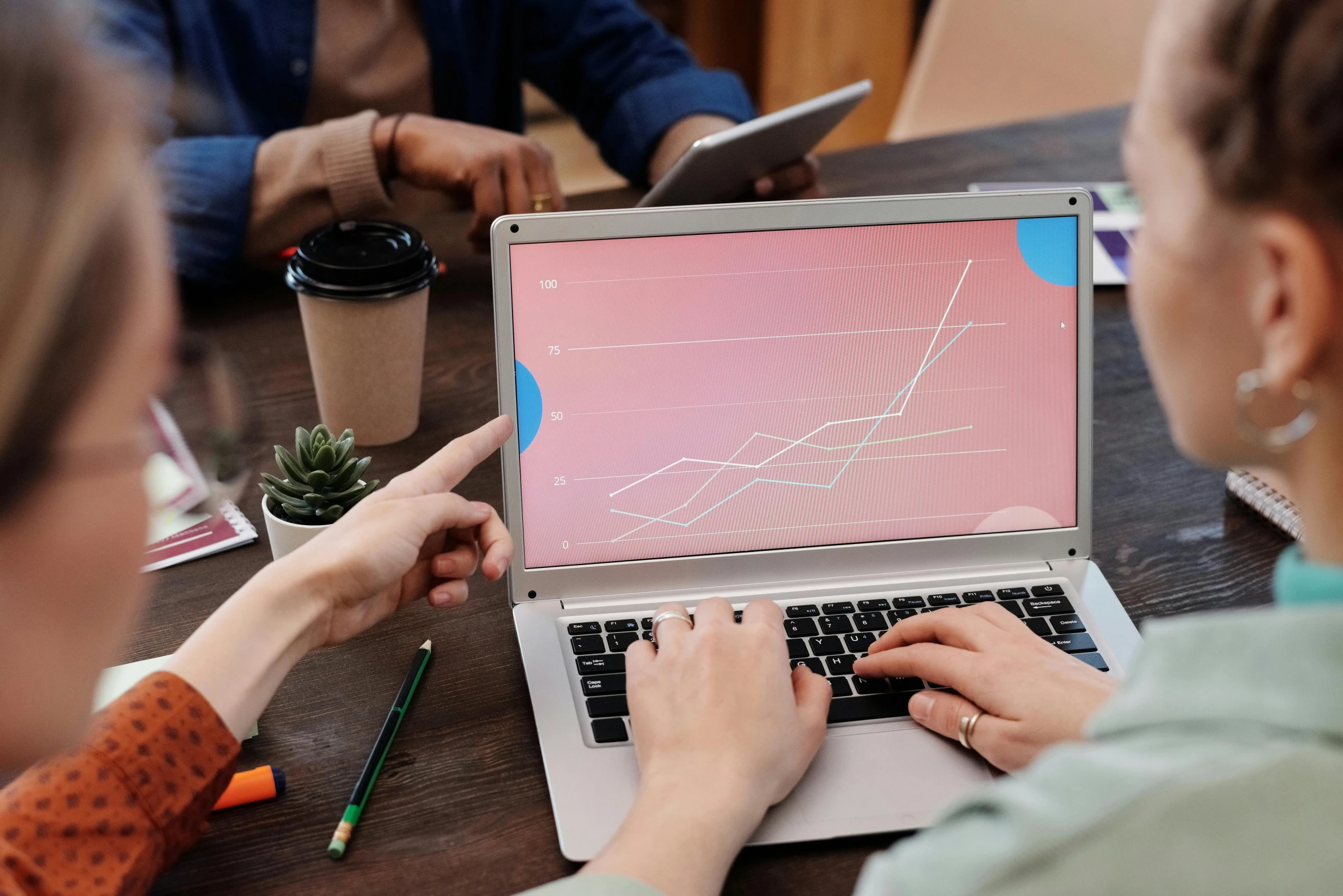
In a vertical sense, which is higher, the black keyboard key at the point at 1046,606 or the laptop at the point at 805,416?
the laptop at the point at 805,416

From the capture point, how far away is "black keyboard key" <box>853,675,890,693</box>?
0.85m

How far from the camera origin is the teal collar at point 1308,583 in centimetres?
53

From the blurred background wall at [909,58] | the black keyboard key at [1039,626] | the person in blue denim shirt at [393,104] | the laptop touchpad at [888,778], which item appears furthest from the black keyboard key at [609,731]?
the blurred background wall at [909,58]

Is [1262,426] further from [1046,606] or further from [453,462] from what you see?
[453,462]

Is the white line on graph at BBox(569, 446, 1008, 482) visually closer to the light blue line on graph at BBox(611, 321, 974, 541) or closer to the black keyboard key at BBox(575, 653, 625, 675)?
the light blue line on graph at BBox(611, 321, 974, 541)

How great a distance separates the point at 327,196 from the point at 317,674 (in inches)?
30.5

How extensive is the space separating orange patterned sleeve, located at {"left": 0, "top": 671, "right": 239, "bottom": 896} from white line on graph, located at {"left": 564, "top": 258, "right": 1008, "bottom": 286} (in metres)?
0.41

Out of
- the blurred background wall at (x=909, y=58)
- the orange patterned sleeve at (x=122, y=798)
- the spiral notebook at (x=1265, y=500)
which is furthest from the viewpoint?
the blurred background wall at (x=909, y=58)

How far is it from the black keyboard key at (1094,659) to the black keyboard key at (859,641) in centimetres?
15

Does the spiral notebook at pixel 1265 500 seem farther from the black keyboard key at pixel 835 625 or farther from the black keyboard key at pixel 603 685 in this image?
the black keyboard key at pixel 603 685

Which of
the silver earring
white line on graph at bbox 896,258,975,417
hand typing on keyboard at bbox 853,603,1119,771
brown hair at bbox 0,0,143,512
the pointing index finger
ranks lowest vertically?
hand typing on keyboard at bbox 853,603,1119,771

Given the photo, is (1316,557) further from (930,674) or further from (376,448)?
(376,448)

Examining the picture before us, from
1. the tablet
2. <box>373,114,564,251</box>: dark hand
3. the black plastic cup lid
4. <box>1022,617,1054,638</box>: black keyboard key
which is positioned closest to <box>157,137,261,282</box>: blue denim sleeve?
<box>373,114,564,251</box>: dark hand

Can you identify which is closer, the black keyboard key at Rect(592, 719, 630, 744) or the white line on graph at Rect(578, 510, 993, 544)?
the black keyboard key at Rect(592, 719, 630, 744)
